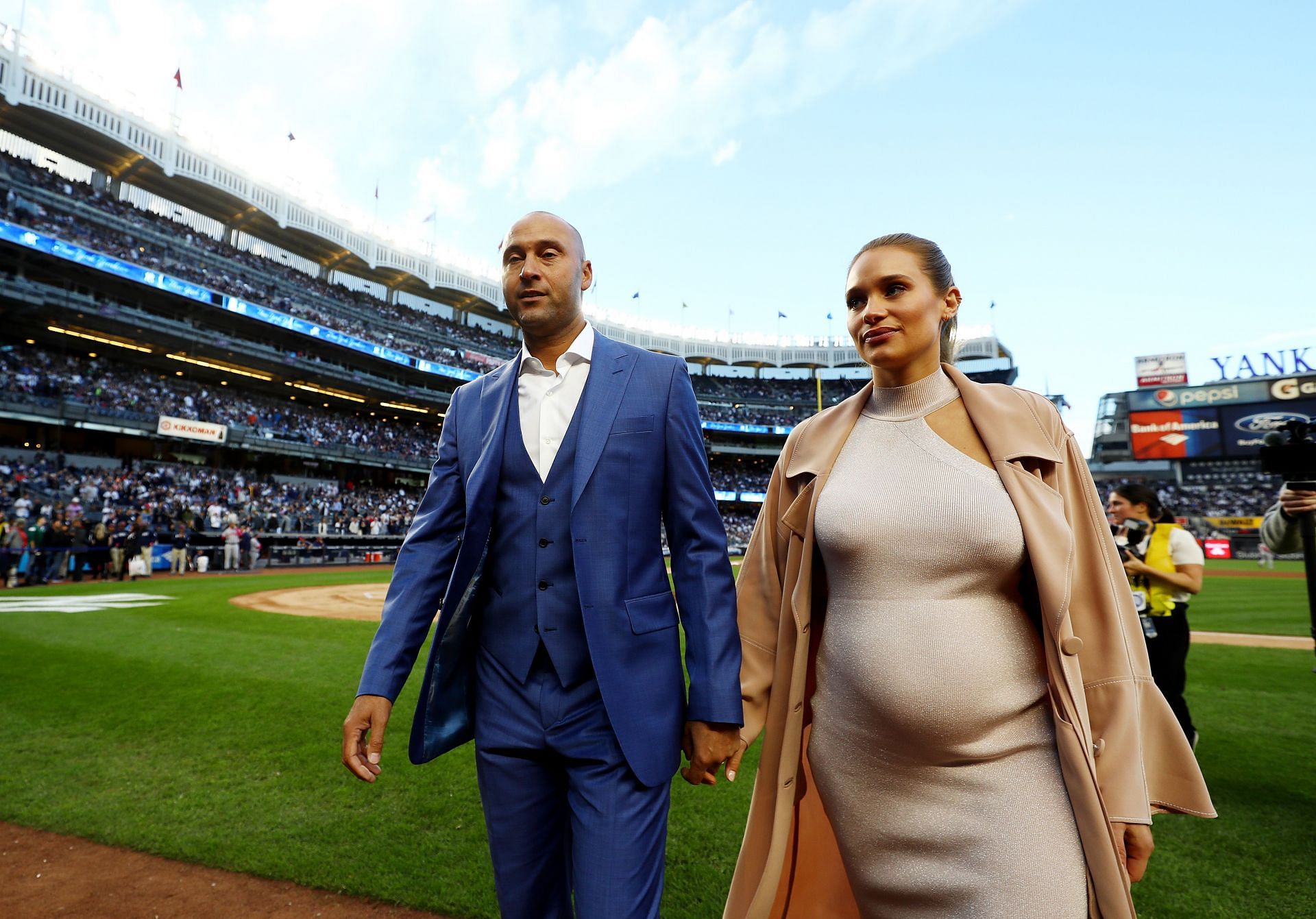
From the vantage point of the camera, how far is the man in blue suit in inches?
65.9

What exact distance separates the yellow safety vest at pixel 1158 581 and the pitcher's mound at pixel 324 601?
1076cm

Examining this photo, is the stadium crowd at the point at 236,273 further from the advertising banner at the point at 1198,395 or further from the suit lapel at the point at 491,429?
the advertising banner at the point at 1198,395

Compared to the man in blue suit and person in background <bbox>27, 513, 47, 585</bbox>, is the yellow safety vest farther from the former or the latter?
person in background <bbox>27, 513, 47, 585</bbox>

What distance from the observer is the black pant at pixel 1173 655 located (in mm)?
Answer: 4820

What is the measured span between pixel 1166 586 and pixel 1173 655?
50cm

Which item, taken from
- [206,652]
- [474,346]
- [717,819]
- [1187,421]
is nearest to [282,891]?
[717,819]

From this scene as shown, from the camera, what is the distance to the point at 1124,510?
5453 millimetres

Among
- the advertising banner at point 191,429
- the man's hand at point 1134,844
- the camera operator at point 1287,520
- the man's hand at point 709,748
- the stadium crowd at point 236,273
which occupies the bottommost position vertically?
the man's hand at point 1134,844

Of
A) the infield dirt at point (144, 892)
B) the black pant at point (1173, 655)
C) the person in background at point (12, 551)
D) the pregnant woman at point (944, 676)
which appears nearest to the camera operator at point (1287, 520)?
the black pant at point (1173, 655)

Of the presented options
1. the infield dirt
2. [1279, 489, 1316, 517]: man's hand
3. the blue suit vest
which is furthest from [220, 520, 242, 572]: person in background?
[1279, 489, 1316, 517]: man's hand

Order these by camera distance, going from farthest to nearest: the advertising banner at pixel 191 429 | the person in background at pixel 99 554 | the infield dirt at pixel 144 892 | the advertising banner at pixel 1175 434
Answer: the advertising banner at pixel 1175 434, the advertising banner at pixel 191 429, the person in background at pixel 99 554, the infield dirt at pixel 144 892

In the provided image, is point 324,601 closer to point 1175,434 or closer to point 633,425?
point 633,425

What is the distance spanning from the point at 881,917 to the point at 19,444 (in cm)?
3766

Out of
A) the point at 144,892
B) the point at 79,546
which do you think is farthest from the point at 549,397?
the point at 79,546
